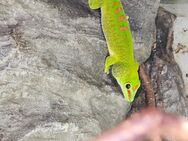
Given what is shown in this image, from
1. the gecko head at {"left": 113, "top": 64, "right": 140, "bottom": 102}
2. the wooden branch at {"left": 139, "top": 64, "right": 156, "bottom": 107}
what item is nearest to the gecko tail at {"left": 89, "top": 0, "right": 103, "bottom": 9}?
the gecko head at {"left": 113, "top": 64, "right": 140, "bottom": 102}

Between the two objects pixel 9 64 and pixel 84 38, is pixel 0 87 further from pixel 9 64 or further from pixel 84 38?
pixel 84 38

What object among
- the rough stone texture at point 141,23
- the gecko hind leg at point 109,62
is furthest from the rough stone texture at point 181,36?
the gecko hind leg at point 109,62

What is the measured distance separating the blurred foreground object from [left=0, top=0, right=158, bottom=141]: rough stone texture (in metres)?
2.00

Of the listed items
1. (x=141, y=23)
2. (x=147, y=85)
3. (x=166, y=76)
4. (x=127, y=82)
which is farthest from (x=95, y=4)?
(x=166, y=76)

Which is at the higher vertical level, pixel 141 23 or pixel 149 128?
pixel 149 128

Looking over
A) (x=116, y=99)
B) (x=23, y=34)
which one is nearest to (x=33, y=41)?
(x=23, y=34)

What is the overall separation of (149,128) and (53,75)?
2.16 m

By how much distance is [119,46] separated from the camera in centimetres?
271

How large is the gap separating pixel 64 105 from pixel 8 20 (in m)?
0.71

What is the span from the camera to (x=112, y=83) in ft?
9.18

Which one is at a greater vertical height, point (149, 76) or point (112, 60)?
point (112, 60)

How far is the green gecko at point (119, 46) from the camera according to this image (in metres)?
2.69

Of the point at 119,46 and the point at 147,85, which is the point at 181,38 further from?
the point at 119,46

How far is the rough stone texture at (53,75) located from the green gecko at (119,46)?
101mm
